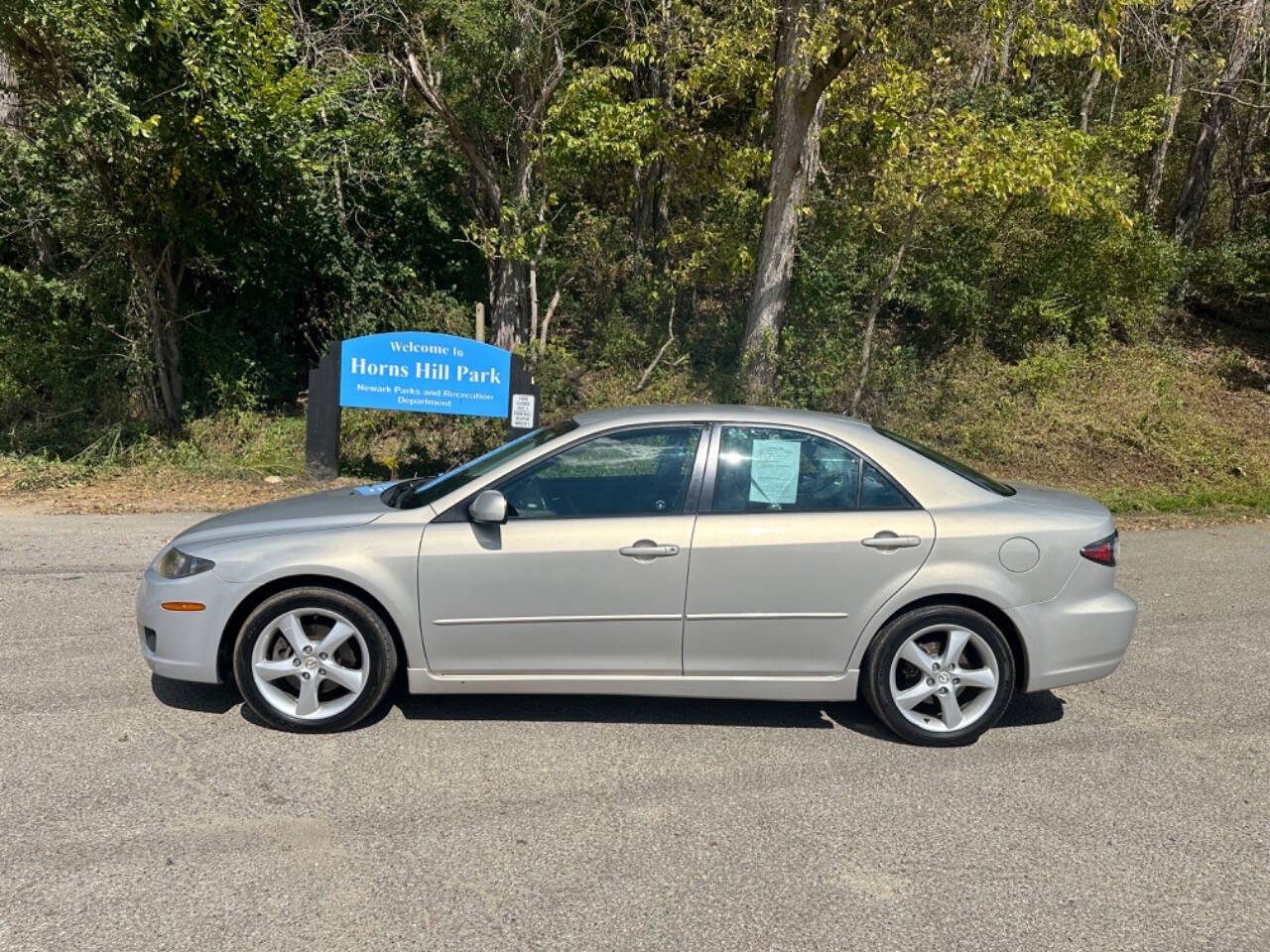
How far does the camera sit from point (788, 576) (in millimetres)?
4262

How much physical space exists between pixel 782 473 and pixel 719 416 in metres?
0.40

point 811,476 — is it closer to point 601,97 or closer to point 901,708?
point 901,708

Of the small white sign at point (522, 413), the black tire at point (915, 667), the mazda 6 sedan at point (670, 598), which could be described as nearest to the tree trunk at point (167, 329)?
the small white sign at point (522, 413)

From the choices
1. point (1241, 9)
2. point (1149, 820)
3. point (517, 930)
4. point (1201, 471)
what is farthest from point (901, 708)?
point (1241, 9)

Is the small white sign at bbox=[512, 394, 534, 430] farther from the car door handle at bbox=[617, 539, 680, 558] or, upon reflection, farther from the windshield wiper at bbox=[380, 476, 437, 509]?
the car door handle at bbox=[617, 539, 680, 558]

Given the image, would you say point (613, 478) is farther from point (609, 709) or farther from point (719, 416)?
point (609, 709)

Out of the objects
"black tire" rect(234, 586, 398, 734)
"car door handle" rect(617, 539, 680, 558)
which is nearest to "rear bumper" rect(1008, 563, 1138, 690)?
"car door handle" rect(617, 539, 680, 558)

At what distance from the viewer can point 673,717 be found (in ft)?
15.2

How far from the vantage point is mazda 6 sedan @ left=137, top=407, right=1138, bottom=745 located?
4242 millimetres

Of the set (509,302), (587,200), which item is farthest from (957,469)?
(587,200)

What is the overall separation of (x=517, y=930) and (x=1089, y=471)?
36.7 feet

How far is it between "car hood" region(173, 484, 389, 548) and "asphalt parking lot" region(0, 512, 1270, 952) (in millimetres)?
833

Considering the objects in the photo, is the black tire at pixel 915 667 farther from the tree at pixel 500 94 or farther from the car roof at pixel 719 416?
the tree at pixel 500 94

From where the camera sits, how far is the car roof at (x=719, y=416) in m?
4.59
